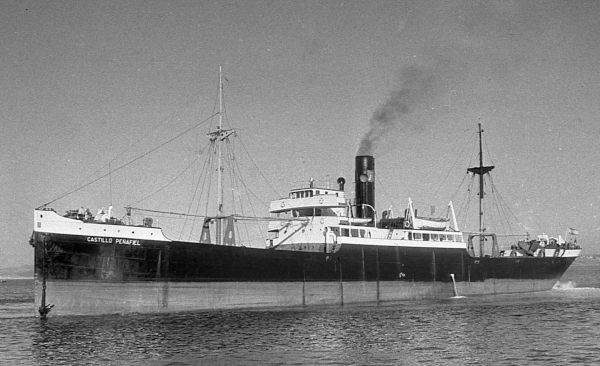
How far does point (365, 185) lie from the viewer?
4631 cm

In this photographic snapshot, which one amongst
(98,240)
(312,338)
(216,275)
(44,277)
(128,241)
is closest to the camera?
(312,338)

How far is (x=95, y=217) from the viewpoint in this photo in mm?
33250

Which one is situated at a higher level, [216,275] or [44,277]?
[44,277]

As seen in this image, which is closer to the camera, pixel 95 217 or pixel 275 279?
pixel 95 217

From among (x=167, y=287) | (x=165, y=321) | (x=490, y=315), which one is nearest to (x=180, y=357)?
(x=165, y=321)

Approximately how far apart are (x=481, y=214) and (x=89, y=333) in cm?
3872

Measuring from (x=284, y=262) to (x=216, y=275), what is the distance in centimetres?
468

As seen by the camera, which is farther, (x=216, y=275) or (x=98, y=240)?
(x=216, y=275)

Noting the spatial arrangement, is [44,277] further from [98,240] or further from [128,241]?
[128,241]

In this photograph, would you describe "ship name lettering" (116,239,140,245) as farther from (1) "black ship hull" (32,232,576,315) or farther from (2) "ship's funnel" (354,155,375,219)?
(2) "ship's funnel" (354,155,375,219)

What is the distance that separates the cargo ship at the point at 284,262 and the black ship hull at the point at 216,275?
0.05 metres

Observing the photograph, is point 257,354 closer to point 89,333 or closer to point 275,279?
point 89,333

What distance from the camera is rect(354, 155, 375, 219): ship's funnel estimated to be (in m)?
46.1

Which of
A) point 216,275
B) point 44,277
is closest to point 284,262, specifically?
point 216,275
